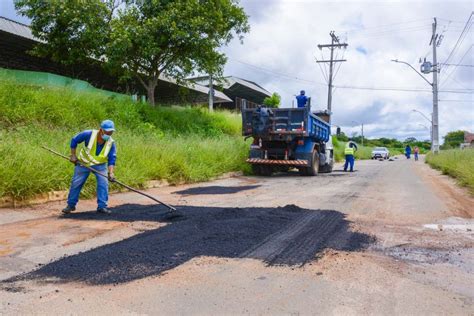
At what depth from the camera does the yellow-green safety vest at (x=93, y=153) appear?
6.92 m

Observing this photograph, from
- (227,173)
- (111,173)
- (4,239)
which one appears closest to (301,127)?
(227,173)

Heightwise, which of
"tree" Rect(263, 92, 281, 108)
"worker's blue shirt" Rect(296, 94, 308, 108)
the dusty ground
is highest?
"tree" Rect(263, 92, 281, 108)

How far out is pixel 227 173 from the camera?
47.8 ft

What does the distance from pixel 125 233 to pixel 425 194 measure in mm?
7402

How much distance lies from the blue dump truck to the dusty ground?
22.6 feet

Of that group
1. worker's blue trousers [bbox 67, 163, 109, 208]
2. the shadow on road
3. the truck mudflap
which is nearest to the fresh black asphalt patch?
worker's blue trousers [bbox 67, 163, 109, 208]

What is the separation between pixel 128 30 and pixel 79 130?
213 inches

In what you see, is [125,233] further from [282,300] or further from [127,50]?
[127,50]

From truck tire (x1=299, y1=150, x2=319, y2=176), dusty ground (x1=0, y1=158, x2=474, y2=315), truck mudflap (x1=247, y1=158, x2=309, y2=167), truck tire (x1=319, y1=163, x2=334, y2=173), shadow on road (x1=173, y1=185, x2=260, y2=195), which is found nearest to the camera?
dusty ground (x1=0, y1=158, x2=474, y2=315)

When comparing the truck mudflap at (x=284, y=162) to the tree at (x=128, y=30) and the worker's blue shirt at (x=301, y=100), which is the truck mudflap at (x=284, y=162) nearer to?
the worker's blue shirt at (x=301, y=100)

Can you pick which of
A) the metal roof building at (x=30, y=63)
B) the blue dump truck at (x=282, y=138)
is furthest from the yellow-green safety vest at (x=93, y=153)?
the metal roof building at (x=30, y=63)

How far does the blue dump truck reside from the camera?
14.5m

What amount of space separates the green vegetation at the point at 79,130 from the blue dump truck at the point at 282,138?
3.16 ft

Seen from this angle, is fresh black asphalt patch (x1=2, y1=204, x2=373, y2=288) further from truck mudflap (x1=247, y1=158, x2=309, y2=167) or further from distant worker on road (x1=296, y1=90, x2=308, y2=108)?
distant worker on road (x1=296, y1=90, x2=308, y2=108)
